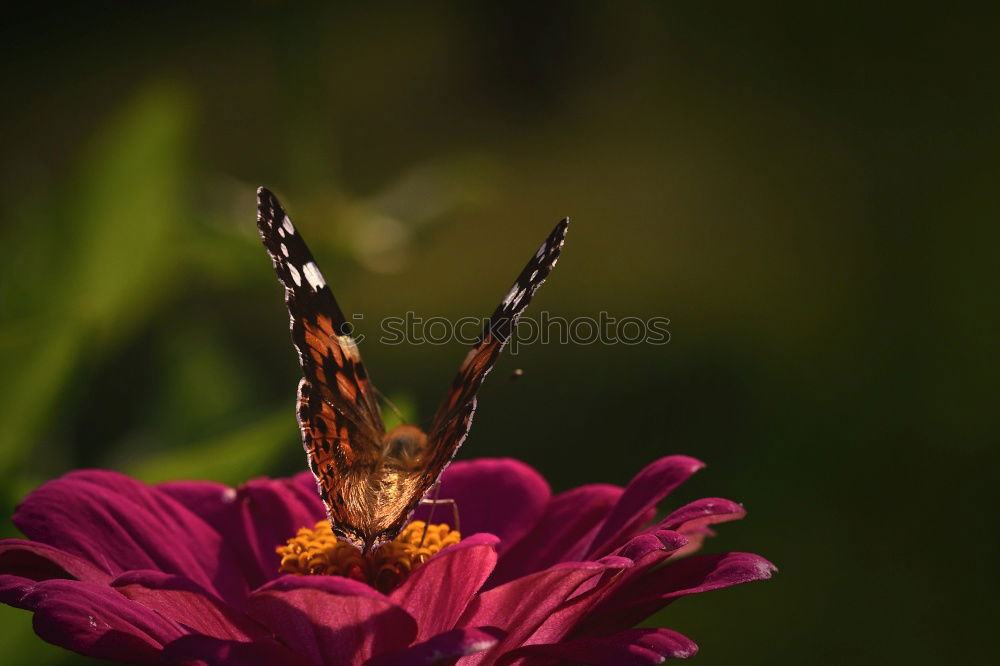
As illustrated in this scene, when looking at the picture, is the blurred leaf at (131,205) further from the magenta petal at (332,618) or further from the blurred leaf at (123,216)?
the magenta petal at (332,618)

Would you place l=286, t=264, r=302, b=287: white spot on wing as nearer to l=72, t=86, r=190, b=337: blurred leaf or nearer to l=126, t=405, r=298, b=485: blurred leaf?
l=126, t=405, r=298, b=485: blurred leaf

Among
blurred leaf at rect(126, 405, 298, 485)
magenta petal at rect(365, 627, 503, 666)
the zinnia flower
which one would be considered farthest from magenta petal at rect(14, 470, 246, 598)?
magenta petal at rect(365, 627, 503, 666)

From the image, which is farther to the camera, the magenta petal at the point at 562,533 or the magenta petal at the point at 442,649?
the magenta petal at the point at 562,533

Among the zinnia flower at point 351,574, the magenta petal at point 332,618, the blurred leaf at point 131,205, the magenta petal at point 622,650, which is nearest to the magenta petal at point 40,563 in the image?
the zinnia flower at point 351,574

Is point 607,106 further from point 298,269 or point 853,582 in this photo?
point 298,269

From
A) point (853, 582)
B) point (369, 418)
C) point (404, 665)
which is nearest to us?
point (404, 665)

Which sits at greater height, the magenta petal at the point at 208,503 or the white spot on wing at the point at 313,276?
the white spot on wing at the point at 313,276

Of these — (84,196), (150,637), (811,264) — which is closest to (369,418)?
(150,637)
